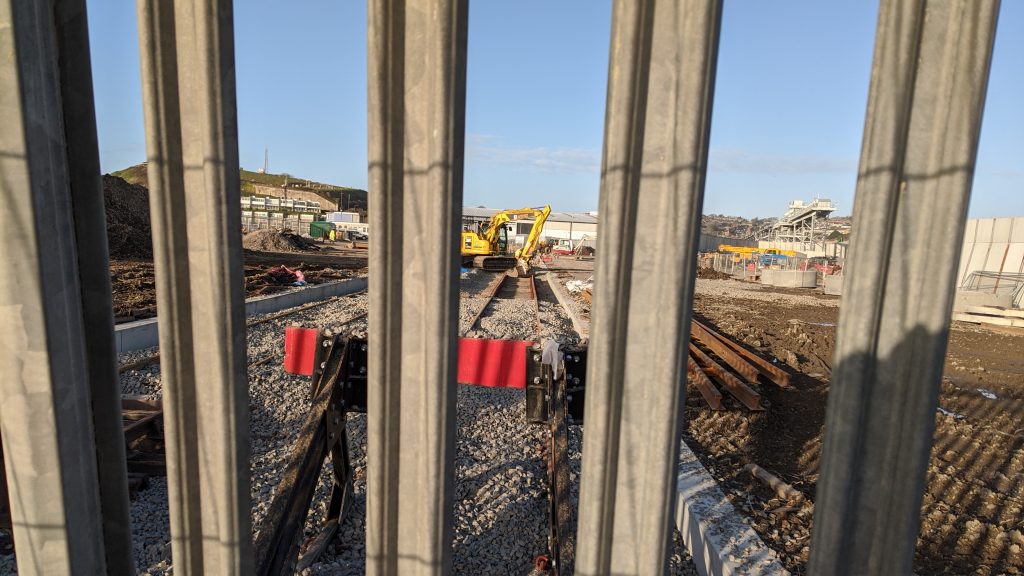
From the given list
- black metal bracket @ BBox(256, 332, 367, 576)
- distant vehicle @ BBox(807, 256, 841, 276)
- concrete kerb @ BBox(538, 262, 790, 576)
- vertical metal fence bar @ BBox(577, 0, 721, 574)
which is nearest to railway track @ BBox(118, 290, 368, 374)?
black metal bracket @ BBox(256, 332, 367, 576)

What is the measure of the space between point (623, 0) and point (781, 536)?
4276mm

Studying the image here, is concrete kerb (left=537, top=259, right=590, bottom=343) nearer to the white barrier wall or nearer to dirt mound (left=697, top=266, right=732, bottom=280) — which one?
dirt mound (left=697, top=266, right=732, bottom=280)

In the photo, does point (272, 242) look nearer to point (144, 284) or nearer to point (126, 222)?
point (126, 222)

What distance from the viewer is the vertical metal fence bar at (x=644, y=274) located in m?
1.19

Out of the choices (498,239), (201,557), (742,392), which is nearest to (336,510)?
(201,557)

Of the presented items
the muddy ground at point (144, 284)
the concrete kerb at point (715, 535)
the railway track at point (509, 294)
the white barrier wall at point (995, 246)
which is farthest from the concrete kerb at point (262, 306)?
the white barrier wall at point (995, 246)

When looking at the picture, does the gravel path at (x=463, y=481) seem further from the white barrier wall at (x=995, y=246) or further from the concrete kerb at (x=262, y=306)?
the white barrier wall at (x=995, y=246)

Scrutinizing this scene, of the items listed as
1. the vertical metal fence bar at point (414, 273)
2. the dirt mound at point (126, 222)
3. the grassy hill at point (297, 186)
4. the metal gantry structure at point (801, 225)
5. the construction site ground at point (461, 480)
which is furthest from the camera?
the grassy hill at point (297, 186)

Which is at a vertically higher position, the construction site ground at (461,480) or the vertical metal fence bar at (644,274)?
the vertical metal fence bar at (644,274)

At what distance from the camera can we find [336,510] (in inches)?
145

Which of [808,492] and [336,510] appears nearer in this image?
[336,510]

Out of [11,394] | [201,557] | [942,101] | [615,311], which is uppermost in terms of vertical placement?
[942,101]

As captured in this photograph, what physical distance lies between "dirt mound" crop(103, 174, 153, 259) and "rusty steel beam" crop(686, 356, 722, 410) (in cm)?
1929

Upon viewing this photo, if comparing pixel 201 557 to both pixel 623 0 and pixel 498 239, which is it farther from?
pixel 498 239
